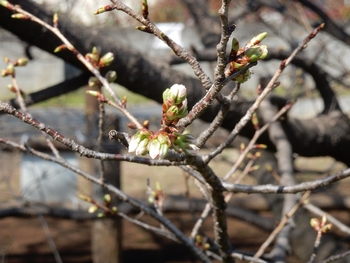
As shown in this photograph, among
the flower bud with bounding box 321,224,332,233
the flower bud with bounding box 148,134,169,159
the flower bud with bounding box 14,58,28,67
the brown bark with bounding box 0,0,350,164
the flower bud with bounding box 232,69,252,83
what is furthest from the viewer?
the brown bark with bounding box 0,0,350,164

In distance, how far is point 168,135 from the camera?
0.69 meters

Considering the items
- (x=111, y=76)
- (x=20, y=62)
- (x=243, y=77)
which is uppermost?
(x=20, y=62)

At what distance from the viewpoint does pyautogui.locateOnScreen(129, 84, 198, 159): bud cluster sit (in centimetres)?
66

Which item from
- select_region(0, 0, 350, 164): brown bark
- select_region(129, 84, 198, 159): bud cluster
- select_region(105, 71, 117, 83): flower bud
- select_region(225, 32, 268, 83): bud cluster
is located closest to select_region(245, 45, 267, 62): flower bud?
select_region(225, 32, 268, 83): bud cluster

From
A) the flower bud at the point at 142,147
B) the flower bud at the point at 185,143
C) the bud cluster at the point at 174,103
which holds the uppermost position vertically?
the bud cluster at the point at 174,103

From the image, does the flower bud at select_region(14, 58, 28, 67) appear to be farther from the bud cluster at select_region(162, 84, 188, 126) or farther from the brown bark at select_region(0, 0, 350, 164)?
the bud cluster at select_region(162, 84, 188, 126)

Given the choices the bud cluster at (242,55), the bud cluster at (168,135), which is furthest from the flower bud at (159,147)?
the bud cluster at (242,55)

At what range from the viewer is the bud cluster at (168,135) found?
663 millimetres

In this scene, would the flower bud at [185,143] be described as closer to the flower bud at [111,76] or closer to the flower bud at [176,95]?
the flower bud at [176,95]

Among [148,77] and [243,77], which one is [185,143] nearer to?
[243,77]

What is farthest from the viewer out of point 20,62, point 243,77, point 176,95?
point 20,62

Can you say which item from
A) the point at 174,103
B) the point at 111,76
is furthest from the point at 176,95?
the point at 111,76

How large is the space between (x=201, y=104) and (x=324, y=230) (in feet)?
2.23

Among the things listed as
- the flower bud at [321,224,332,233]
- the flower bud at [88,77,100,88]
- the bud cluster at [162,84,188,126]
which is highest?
the flower bud at [88,77,100,88]
